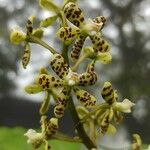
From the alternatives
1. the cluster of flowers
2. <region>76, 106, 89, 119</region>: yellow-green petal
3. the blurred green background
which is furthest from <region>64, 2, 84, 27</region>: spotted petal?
the blurred green background

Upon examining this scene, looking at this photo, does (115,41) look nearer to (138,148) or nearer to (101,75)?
(101,75)

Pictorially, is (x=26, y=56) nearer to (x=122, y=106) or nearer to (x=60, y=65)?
(x=60, y=65)

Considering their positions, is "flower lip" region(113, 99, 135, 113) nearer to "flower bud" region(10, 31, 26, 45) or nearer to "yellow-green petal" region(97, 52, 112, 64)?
"yellow-green petal" region(97, 52, 112, 64)

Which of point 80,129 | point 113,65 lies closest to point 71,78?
point 80,129

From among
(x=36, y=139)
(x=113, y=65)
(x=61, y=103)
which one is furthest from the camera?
(x=113, y=65)

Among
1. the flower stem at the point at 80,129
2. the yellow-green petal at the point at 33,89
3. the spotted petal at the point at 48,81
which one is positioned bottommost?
the flower stem at the point at 80,129

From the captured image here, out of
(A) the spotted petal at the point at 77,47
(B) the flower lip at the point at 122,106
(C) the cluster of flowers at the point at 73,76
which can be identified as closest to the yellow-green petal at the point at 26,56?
(C) the cluster of flowers at the point at 73,76

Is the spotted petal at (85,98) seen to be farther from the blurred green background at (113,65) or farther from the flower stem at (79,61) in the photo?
the blurred green background at (113,65)

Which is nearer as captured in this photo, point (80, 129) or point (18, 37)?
point (80, 129)

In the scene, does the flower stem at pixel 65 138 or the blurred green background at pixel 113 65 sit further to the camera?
the blurred green background at pixel 113 65
